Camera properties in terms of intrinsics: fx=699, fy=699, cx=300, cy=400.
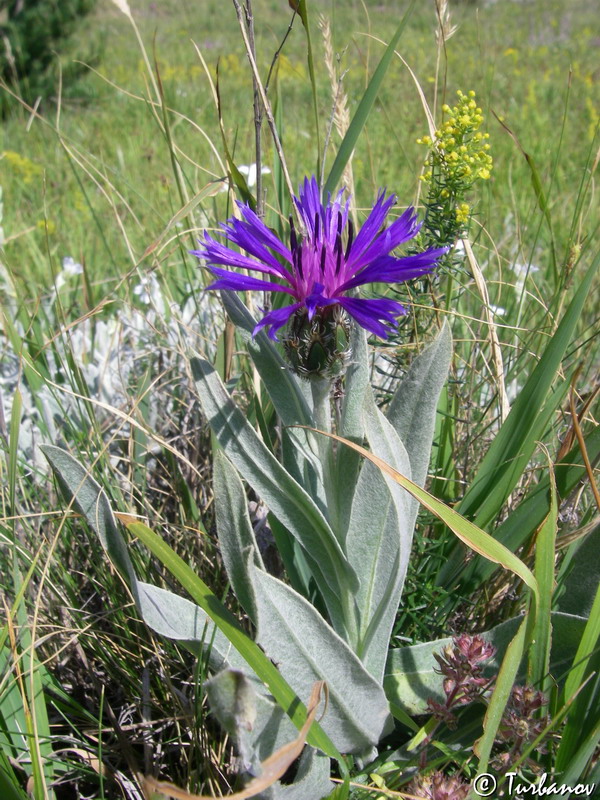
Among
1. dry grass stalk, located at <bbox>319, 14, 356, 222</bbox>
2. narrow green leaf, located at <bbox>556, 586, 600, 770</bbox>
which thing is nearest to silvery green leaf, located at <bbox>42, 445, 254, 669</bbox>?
narrow green leaf, located at <bbox>556, 586, 600, 770</bbox>

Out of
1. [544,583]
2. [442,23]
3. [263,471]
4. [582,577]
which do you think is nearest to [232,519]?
[263,471]

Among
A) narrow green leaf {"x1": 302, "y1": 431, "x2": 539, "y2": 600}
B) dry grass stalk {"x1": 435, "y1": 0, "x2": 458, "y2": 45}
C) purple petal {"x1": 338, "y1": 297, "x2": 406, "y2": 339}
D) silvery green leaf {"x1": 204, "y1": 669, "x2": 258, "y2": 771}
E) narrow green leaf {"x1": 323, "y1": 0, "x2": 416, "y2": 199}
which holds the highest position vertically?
dry grass stalk {"x1": 435, "y1": 0, "x2": 458, "y2": 45}

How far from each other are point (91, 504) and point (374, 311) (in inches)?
20.5

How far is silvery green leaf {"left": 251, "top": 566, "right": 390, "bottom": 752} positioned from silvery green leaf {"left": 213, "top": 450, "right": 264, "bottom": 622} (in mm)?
45

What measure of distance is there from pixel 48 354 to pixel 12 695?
1254mm

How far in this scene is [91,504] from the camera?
1.03 metres

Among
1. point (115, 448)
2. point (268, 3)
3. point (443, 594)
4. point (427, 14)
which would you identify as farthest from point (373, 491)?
point (268, 3)

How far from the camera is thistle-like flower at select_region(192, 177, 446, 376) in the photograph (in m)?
0.84

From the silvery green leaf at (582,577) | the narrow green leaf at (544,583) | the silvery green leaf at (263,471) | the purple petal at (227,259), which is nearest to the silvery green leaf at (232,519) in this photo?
the silvery green leaf at (263,471)

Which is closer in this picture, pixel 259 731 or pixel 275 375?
pixel 259 731

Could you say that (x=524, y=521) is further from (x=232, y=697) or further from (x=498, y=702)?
(x=232, y=697)

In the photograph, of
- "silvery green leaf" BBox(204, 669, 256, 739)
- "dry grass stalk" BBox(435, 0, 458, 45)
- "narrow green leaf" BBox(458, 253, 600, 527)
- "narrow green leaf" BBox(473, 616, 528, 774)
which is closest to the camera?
"silvery green leaf" BBox(204, 669, 256, 739)

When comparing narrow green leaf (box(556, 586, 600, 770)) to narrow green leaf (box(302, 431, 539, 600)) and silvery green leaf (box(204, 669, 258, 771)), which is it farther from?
silvery green leaf (box(204, 669, 258, 771))

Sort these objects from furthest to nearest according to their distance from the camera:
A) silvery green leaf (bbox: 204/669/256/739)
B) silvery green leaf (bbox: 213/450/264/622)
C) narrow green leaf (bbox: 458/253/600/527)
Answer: narrow green leaf (bbox: 458/253/600/527) → silvery green leaf (bbox: 213/450/264/622) → silvery green leaf (bbox: 204/669/256/739)
